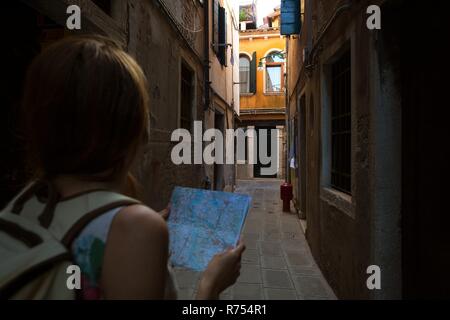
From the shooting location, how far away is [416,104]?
2.66m

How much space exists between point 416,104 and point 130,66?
251 cm

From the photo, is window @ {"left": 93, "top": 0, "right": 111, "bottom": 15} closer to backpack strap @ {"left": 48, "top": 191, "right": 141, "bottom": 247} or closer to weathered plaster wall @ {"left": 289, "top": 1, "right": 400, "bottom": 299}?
weathered plaster wall @ {"left": 289, "top": 1, "right": 400, "bottom": 299}

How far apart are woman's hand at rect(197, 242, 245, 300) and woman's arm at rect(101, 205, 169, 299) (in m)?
0.29

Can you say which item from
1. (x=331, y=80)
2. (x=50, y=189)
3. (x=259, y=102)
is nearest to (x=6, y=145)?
(x=50, y=189)

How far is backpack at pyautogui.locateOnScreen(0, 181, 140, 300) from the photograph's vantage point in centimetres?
65

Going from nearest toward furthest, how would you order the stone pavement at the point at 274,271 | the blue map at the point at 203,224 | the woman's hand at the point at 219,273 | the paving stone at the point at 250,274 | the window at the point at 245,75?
the woman's hand at the point at 219,273 → the blue map at the point at 203,224 → the stone pavement at the point at 274,271 → the paving stone at the point at 250,274 → the window at the point at 245,75

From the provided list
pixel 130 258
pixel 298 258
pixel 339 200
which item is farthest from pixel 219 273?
pixel 298 258

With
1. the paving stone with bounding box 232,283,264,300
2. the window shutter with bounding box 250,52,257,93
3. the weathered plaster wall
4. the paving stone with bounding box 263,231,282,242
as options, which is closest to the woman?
the weathered plaster wall

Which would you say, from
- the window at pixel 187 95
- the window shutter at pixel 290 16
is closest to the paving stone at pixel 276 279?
the window at pixel 187 95

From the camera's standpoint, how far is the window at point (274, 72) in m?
20.3

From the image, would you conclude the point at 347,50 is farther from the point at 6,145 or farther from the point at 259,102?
the point at 259,102

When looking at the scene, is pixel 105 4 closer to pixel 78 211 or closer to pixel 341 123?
pixel 341 123

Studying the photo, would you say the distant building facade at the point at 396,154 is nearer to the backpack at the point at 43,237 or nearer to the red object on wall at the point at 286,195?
the backpack at the point at 43,237
